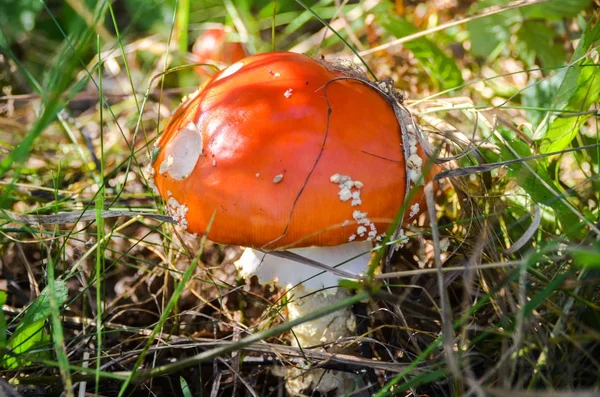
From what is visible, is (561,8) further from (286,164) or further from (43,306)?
(43,306)

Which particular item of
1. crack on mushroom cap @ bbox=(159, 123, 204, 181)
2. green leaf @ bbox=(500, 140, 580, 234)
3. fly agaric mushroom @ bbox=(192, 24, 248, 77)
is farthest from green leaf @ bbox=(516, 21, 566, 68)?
crack on mushroom cap @ bbox=(159, 123, 204, 181)

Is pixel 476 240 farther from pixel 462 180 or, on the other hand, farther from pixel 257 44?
pixel 257 44

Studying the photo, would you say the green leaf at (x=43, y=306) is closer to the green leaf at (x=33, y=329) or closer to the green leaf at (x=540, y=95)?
the green leaf at (x=33, y=329)

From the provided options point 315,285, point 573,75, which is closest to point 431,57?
point 573,75

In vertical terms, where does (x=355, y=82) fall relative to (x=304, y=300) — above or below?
above

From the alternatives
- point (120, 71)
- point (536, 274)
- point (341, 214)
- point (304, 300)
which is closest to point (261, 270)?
point (304, 300)

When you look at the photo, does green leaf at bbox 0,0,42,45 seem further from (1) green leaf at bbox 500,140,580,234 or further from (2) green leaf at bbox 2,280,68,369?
(1) green leaf at bbox 500,140,580,234
